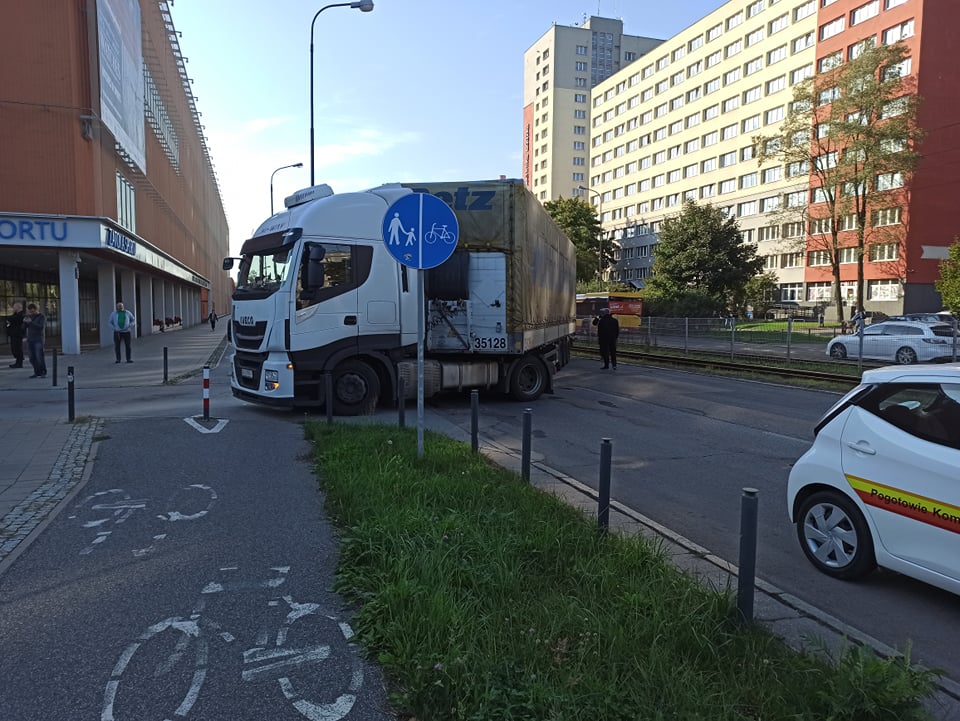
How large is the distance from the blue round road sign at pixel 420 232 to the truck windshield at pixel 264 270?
4.26m

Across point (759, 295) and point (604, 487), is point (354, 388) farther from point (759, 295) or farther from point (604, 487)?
point (759, 295)

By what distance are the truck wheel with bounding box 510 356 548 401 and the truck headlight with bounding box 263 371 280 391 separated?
4.49m

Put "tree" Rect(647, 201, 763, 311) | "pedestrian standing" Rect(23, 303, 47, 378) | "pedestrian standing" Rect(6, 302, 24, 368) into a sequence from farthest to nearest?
"tree" Rect(647, 201, 763, 311)
"pedestrian standing" Rect(6, 302, 24, 368)
"pedestrian standing" Rect(23, 303, 47, 378)

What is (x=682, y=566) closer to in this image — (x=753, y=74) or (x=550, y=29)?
(x=753, y=74)

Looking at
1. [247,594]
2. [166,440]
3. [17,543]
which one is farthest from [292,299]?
[247,594]

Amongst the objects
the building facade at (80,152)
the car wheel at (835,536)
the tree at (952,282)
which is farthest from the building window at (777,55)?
the car wheel at (835,536)

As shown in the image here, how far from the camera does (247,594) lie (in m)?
3.98

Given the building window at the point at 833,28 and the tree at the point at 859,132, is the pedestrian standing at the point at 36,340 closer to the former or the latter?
the tree at the point at 859,132

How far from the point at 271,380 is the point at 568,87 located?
379 feet

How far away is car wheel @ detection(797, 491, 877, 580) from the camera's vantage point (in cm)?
442

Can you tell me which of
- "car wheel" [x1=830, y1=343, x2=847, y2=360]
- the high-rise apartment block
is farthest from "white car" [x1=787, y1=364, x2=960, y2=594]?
the high-rise apartment block

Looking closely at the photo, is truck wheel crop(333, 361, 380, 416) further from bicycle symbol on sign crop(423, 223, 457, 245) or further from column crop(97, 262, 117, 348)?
column crop(97, 262, 117, 348)

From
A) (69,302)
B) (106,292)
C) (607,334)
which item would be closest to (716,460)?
(607,334)

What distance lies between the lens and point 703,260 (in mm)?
55219
